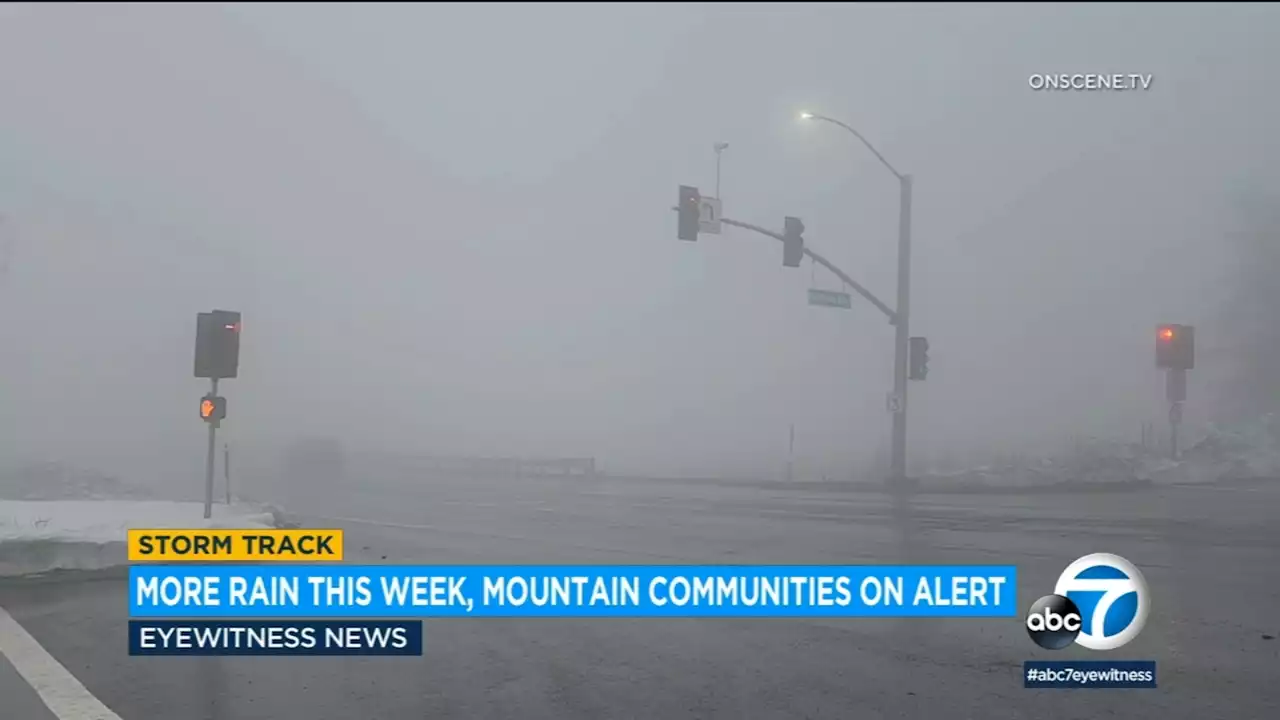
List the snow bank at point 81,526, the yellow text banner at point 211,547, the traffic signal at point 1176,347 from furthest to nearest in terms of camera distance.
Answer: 1. the traffic signal at point 1176,347
2. the yellow text banner at point 211,547
3. the snow bank at point 81,526

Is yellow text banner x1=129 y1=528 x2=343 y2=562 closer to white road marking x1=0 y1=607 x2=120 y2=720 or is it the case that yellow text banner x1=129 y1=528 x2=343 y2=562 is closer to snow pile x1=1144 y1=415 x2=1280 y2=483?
white road marking x1=0 y1=607 x2=120 y2=720

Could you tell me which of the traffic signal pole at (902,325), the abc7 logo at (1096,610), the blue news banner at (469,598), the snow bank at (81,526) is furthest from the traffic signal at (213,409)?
the traffic signal pole at (902,325)

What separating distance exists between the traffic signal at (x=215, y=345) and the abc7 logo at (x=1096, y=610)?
475 inches

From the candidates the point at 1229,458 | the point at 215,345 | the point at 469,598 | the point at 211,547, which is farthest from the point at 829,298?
the point at 469,598

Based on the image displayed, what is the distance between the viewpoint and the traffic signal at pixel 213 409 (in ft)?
50.9

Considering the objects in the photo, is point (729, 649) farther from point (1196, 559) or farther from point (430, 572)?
point (1196, 559)

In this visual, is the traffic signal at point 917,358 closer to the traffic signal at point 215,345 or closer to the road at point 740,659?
the road at point 740,659

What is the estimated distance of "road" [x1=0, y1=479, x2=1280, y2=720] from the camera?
20.2ft

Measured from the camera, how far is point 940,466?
35.3 m

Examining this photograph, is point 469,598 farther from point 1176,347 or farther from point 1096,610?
point 1176,347

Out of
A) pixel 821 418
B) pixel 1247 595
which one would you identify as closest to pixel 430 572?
pixel 1247 595

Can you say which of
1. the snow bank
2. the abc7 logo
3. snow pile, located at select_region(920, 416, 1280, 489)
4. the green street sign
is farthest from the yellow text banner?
the green street sign

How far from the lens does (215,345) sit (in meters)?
15.4

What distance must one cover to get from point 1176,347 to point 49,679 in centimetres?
2794
